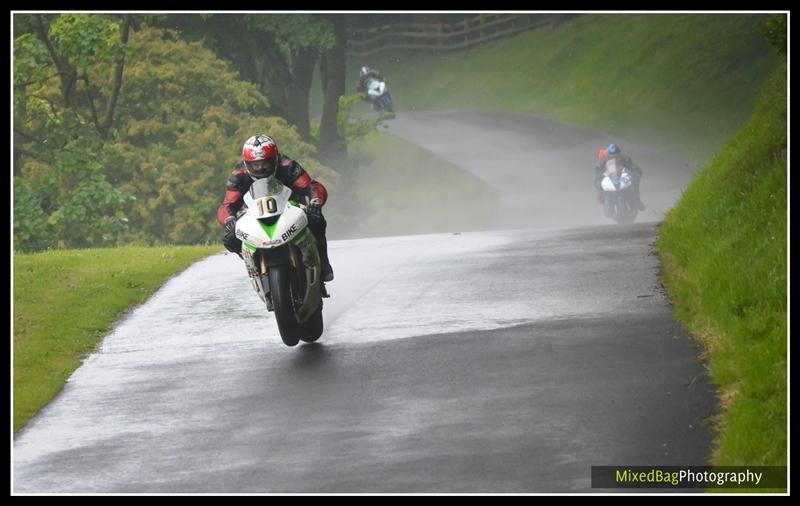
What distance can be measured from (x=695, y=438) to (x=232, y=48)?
99.6 ft

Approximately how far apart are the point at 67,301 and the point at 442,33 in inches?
1725

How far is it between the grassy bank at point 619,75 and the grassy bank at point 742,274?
80.7ft

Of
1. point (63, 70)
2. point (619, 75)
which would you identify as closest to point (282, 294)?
point (63, 70)

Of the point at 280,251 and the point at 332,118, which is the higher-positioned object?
the point at 280,251

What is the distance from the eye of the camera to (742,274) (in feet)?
42.5

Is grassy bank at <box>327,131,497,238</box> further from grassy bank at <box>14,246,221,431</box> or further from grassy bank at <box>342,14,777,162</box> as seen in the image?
grassy bank at <box>14,246,221,431</box>

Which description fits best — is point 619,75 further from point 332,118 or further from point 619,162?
point 619,162

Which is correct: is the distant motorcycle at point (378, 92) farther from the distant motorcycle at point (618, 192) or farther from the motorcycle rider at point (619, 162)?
the distant motorcycle at point (618, 192)

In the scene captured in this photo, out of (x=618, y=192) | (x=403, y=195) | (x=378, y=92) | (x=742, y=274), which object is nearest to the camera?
(x=742, y=274)

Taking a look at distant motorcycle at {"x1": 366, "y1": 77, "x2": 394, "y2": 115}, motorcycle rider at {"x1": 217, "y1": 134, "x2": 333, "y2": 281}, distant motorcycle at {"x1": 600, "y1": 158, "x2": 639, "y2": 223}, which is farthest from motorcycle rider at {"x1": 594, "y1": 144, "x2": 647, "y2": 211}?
distant motorcycle at {"x1": 366, "y1": 77, "x2": 394, "y2": 115}

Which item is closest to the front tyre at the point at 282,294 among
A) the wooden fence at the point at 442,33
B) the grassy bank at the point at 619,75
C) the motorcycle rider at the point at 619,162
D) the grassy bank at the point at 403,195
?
the motorcycle rider at the point at 619,162

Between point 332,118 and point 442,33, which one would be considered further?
point 442,33

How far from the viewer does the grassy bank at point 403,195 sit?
139 feet

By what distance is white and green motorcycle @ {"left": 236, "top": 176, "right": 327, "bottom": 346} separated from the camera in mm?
13047
